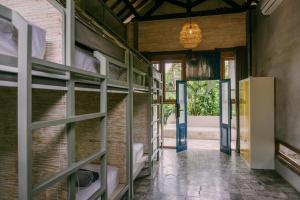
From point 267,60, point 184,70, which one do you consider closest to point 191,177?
point 267,60

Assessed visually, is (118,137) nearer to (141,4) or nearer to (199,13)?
(199,13)

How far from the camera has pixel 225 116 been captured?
575cm

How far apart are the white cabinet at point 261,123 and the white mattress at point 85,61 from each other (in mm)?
3440

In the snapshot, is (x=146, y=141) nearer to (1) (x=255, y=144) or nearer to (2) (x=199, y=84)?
(1) (x=255, y=144)

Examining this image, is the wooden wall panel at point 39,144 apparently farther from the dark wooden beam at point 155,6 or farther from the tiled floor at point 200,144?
the dark wooden beam at point 155,6

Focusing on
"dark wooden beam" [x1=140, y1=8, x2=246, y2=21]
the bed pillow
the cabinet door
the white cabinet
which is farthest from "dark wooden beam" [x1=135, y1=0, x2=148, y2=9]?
the bed pillow

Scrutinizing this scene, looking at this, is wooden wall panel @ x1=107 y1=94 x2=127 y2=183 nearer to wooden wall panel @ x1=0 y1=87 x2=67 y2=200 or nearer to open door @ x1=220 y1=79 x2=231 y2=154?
wooden wall panel @ x1=0 y1=87 x2=67 y2=200

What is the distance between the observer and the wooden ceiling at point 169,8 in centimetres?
571

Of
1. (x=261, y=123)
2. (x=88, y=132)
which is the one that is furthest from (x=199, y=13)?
(x=88, y=132)

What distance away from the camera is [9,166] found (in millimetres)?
1572

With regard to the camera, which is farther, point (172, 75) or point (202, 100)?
point (202, 100)

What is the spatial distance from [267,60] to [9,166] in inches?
192

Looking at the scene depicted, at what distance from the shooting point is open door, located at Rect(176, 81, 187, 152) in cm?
586

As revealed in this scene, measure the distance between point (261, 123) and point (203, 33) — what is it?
9.81 ft
